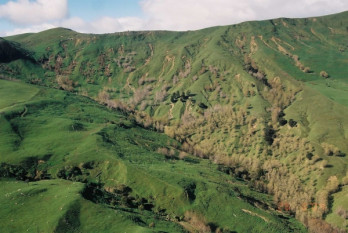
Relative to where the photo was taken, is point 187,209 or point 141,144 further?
point 141,144

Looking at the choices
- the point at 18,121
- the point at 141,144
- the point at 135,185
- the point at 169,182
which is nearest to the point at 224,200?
the point at 169,182

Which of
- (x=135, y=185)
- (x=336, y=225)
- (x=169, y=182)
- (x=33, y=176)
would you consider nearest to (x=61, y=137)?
(x=33, y=176)

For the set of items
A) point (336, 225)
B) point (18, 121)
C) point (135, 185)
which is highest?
point (18, 121)

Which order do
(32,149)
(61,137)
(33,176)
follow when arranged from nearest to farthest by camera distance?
(33,176)
(32,149)
(61,137)

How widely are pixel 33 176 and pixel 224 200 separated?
276 feet

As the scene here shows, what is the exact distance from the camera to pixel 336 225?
15188 cm

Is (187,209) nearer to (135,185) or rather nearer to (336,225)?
(135,185)

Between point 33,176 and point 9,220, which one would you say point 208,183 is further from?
point 9,220

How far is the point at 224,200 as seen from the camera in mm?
140500

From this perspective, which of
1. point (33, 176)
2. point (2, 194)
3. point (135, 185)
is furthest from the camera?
point (135, 185)

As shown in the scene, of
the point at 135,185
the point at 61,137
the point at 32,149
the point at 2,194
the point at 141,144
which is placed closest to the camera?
the point at 2,194

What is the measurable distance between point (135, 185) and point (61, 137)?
55.8 meters

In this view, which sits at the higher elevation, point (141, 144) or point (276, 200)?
point (141, 144)

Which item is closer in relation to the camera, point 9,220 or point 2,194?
point 9,220
